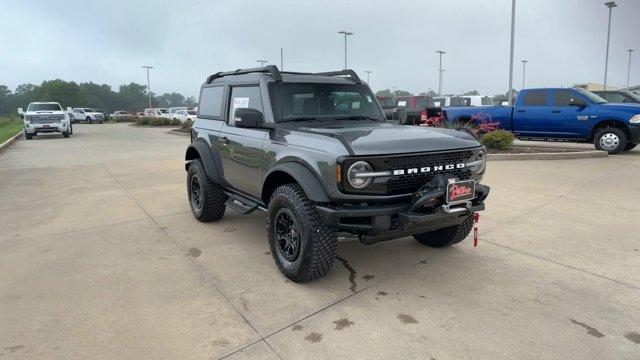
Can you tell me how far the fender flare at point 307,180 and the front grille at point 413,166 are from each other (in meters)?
0.53

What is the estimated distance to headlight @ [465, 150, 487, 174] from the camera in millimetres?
3809

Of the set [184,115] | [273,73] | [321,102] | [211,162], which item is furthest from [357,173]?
[184,115]

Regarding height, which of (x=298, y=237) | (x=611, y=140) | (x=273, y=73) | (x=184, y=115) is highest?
(x=273, y=73)

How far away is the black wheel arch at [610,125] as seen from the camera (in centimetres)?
1070

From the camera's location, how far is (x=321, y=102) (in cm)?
461

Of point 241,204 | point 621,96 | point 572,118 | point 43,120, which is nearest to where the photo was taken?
point 241,204

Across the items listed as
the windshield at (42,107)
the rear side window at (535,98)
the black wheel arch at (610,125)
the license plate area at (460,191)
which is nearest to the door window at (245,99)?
the license plate area at (460,191)

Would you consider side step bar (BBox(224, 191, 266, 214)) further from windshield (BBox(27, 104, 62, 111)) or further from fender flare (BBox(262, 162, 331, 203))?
windshield (BBox(27, 104, 62, 111))

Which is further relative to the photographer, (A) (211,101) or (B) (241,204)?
(A) (211,101)

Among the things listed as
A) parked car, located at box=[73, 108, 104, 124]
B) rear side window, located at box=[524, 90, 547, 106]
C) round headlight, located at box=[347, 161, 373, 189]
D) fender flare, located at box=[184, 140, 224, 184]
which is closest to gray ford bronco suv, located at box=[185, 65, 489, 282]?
round headlight, located at box=[347, 161, 373, 189]

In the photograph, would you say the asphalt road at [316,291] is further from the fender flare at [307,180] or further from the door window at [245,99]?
the door window at [245,99]

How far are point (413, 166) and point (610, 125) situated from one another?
10006 mm

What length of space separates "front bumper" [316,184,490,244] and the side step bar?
1.30 m

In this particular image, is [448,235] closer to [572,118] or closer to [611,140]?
[572,118]
